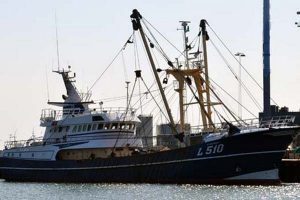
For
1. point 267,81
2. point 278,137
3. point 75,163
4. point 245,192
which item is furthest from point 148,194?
point 267,81

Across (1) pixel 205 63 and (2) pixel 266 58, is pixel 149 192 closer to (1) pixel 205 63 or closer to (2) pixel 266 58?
(1) pixel 205 63

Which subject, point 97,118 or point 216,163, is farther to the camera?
point 97,118

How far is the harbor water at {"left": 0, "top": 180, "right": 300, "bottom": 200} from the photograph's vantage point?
54500mm

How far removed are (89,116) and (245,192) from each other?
18519 millimetres

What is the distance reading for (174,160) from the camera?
62.5m

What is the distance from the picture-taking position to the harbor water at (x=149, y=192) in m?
54.5

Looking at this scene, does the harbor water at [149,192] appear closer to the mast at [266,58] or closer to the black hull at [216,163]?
the black hull at [216,163]

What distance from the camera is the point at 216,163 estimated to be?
61.2 m

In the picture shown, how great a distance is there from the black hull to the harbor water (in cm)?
99

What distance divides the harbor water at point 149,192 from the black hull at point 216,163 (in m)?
0.99

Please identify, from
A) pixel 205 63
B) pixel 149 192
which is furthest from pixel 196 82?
pixel 149 192

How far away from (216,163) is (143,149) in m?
10.9

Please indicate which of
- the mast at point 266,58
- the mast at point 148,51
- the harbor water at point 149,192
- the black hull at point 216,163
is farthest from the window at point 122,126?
the mast at point 266,58

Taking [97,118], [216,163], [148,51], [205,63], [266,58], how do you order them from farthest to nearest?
[266,58] → [205,63] → [97,118] → [148,51] → [216,163]
